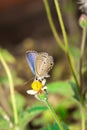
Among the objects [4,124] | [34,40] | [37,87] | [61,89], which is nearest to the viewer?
[37,87]

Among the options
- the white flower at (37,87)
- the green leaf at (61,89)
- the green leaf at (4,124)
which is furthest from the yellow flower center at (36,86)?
the green leaf at (61,89)

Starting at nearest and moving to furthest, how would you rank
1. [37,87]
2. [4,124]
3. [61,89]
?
[37,87] → [4,124] → [61,89]

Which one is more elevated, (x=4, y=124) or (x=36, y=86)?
(x=36, y=86)

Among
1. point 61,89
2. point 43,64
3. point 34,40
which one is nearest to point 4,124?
point 61,89

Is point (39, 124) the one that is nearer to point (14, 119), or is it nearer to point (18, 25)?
point (14, 119)

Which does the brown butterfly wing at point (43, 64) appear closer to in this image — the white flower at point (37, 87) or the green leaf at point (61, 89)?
the white flower at point (37, 87)

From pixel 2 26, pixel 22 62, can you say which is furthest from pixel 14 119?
pixel 2 26

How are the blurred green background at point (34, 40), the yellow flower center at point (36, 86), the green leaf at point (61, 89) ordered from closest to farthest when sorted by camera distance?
the yellow flower center at point (36, 86)
the green leaf at point (61, 89)
the blurred green background at point (34, 40)

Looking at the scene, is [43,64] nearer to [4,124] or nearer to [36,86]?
[36,86]

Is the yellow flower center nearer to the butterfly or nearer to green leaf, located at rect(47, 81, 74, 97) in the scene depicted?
the butterfly

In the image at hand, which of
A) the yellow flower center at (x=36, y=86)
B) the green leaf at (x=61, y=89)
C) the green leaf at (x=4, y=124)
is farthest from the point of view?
the green leaf at (x=61, y=89)
